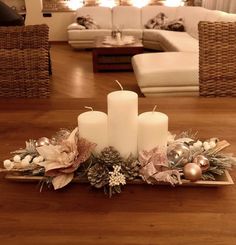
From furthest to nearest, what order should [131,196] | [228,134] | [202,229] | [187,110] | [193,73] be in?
[193,73] < [187,110] < [228,134] < [131,196] < [202,229]

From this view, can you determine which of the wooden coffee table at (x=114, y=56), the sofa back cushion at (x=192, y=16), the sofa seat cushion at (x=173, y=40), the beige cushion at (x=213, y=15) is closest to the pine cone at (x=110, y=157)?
the sofa seat cushion at (x=173, y=40)

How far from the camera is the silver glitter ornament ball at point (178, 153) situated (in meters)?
1.00

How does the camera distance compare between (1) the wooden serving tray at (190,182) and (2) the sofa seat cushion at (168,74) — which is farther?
(2) the sofa seat cushion at (168,74)

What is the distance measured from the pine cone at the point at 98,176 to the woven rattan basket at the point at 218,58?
97 cm

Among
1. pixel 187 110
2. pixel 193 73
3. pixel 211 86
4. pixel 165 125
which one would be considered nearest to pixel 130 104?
pixel 165 125

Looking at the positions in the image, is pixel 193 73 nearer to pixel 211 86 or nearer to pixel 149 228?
pixel 211 86

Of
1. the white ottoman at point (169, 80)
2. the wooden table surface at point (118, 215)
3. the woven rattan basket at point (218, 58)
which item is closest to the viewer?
the wooden table surface at point (118, 215)

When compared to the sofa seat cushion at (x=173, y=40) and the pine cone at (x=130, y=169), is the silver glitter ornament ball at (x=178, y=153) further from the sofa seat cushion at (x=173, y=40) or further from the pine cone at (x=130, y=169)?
the sofa seat cushion at (x=173, y=40)

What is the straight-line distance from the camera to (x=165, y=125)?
3.21 feet

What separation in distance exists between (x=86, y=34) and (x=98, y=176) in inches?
237

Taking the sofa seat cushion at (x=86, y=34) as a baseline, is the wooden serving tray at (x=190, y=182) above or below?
above

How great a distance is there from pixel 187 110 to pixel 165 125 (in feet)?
1.69

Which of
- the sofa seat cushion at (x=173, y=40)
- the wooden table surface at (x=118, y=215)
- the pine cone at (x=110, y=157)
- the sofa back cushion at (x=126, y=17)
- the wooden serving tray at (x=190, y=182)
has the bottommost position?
the sofa seat cushion at (x=173, y=40)

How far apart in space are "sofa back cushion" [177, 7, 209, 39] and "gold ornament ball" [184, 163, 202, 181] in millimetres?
5535
